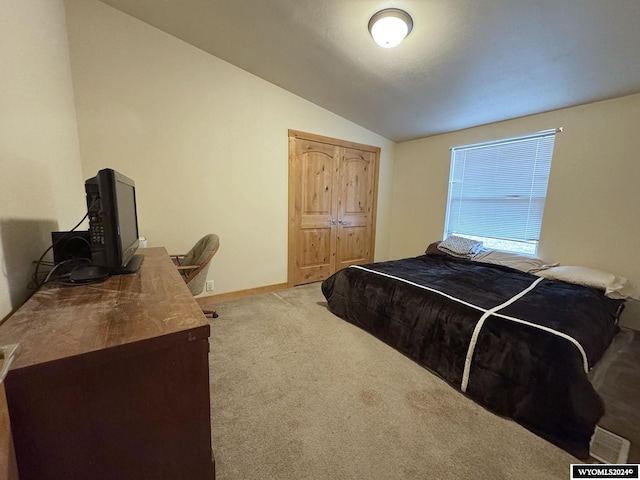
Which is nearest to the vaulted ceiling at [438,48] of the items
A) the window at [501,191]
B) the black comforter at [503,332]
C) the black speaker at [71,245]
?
the window at [501,191]

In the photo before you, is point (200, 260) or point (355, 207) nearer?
point (200, 260)

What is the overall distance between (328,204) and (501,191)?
2.22 m

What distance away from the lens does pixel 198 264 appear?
2.31 m

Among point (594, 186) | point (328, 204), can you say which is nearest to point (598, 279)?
point (594, 186)

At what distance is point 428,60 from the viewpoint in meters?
2.30

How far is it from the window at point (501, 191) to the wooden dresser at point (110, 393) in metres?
3.63

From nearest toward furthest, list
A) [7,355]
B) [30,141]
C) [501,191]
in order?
[7,355] < [30,141] < [501,191]

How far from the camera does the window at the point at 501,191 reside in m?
2.98

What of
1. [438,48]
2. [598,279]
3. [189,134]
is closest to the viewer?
[438,48]

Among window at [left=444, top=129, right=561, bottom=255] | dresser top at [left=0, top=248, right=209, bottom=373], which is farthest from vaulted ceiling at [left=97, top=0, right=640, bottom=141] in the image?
dresser top at [left=0, top=248, right=209, bottom=373]

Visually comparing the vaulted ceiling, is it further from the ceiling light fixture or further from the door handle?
the door handle

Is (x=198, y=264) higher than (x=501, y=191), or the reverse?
(x=501, y=191)

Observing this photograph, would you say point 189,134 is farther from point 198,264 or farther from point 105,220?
point 105,220

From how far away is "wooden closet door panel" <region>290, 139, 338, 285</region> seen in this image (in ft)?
11.7
